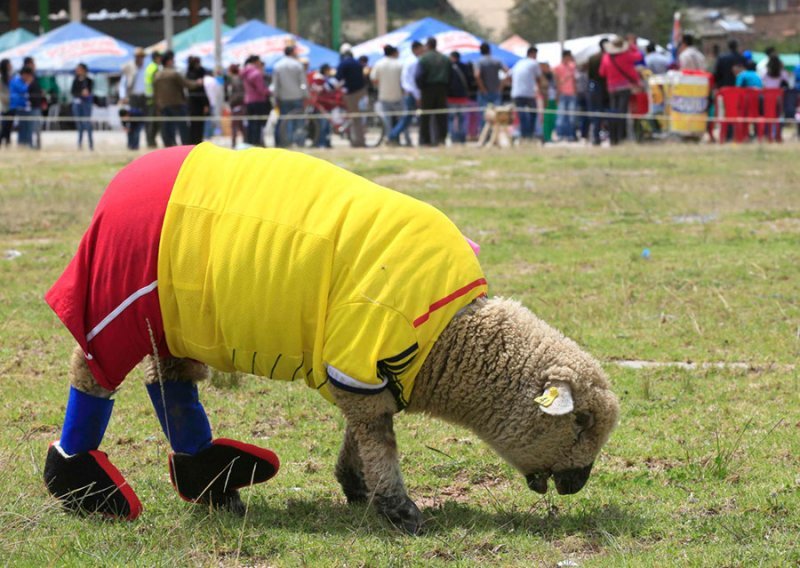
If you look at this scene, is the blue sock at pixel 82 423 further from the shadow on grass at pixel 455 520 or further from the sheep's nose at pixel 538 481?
the sheep's nose at pixel 538 481

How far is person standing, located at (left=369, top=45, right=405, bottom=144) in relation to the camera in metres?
23.5

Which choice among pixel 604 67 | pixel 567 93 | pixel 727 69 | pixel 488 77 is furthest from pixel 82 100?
pixel 727 69

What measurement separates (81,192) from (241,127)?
9.27 metres

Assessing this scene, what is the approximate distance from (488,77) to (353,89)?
9.17ft

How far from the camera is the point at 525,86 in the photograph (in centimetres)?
2378

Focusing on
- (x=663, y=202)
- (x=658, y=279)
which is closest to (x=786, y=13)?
(x=663, y=202)

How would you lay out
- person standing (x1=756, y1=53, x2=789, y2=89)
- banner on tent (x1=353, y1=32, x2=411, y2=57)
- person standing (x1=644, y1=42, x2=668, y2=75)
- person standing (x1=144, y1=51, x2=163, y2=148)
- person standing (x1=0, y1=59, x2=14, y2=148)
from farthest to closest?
banner on tent (x1=353, y1=32, x2=411, y2=57) → person standing (x1=644, y1=42, x2=668, y2=75) → person standing (x1=756, y1=53, x2=789, y2=89) → person standing (x1=0, y1=59, x2=14, y2=148) → person standing (x1=144, y1=51, x2=163, y2=148)

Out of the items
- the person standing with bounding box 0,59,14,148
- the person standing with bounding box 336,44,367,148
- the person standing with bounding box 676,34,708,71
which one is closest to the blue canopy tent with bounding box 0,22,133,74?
the person standing with bounding box 0,59,14,148

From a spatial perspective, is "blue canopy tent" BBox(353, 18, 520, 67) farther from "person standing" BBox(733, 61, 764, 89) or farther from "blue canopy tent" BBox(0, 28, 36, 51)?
"blue canopy tent" BBox(0, 28, 36, 51)

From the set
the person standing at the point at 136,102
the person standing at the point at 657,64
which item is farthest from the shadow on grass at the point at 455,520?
the person standing at the point at 657,64

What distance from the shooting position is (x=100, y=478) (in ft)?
16.1

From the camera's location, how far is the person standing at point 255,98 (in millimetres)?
22578

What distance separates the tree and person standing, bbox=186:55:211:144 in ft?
144

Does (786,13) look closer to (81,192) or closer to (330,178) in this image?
(81,192)
